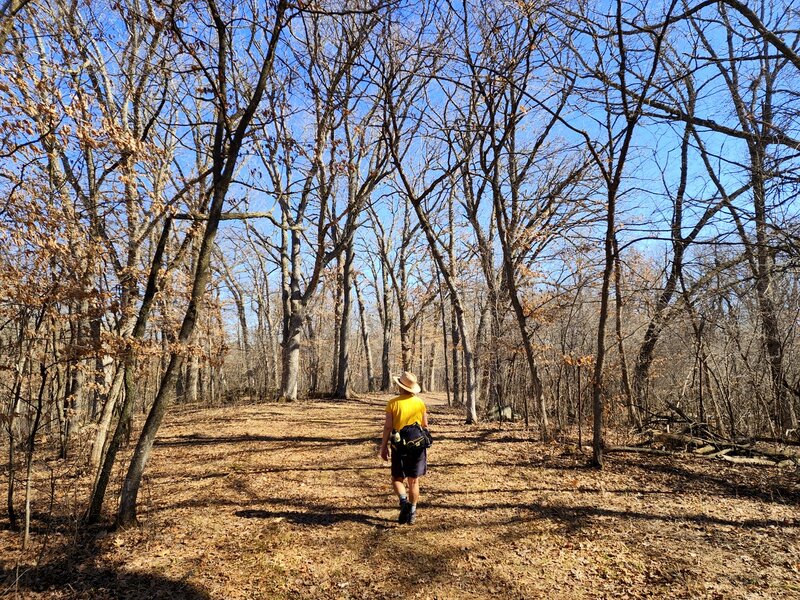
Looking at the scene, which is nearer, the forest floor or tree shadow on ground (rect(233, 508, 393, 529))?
the forest floor

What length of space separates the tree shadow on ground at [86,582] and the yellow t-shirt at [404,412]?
7.53 feet

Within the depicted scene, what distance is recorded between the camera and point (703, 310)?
743 centimetres

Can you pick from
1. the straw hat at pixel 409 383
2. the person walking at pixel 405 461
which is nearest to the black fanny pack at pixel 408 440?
the person walking at pixel 405 461

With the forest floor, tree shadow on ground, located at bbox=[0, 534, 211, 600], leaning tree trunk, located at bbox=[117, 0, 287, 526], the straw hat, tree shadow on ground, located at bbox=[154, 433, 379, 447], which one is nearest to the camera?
tree shadow on ground, located at bbox=[0, 534, 211, 600]

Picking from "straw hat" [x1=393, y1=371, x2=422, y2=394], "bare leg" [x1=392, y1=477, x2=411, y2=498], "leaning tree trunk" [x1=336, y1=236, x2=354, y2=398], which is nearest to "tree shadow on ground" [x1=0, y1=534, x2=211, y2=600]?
"bare leg" [x1=392, y1=477, x2=411, y2=498]

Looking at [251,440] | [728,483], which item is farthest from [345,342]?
[728,483]

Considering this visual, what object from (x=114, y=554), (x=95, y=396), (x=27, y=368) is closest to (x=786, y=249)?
(x=114, y=554)

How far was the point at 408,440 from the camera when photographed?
469 centimetres

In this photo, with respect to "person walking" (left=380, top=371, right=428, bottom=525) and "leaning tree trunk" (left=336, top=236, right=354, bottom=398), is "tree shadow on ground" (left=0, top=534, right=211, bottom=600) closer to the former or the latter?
"person walking" (left=380, top=371, right=428, bottom=525)

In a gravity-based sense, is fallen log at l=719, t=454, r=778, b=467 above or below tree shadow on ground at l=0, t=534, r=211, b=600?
above

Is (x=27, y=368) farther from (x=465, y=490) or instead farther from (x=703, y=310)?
(x=703, y=310)

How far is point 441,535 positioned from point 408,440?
40.3 inches

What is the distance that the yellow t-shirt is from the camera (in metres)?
4.77

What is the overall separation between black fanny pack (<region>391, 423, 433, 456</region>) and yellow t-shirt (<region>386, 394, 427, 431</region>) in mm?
64
